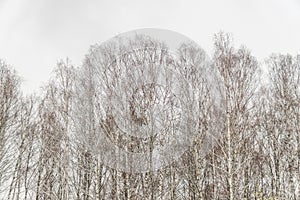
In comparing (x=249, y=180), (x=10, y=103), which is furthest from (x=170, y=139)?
(x=10, y=103)

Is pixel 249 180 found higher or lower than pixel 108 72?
lower

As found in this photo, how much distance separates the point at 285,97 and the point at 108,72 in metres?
7.08

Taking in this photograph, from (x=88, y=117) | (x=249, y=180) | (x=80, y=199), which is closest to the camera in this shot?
(x=88, y=117)

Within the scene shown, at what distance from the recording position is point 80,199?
11.2 metres

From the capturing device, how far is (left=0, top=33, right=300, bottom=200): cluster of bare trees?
9.47 meters

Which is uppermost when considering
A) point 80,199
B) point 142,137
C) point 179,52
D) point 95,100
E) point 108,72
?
point 179,52

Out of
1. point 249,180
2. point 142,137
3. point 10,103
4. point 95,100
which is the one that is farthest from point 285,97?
point 10,103

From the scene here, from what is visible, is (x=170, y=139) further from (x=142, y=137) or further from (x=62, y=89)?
(x=62, y=89)

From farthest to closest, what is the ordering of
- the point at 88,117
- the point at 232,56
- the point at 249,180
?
1. the point at 249,180
2. the point at 232,56
3. the point at 88,117

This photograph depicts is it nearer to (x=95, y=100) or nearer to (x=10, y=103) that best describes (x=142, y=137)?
(x=95, y=100)

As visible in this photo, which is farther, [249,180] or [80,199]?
[249,180]

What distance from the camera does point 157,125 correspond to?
408 inches

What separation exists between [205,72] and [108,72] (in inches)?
112

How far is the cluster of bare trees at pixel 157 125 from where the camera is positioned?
31.1 feet
